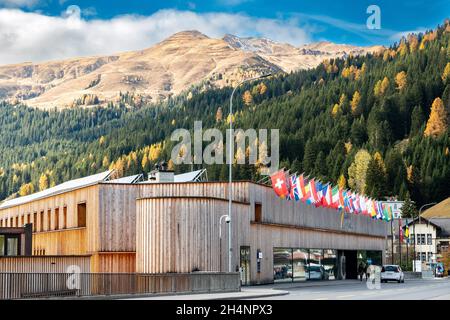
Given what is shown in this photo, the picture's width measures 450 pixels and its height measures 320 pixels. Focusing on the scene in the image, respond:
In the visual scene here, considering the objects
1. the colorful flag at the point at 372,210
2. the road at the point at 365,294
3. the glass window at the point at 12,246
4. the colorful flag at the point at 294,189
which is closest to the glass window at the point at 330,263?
the colorful flag at the point at 372,210

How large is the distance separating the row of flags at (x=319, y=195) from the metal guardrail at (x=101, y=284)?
16.7m

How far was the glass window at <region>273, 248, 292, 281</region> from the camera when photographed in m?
64.2

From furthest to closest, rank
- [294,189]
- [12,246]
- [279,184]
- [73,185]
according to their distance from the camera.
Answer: [73,185]
[12,246]
[294,189]
[279,184]

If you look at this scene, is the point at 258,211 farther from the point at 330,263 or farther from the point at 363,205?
the point at 363,205

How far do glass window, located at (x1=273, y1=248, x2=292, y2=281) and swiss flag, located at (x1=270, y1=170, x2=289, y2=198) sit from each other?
220 inches

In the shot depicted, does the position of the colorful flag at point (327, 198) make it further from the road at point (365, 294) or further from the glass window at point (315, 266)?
the road at point (365, 294)

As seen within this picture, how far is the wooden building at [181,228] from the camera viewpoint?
51.1m

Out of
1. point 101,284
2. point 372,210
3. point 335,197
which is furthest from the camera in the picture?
point 372,210

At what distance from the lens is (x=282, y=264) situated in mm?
65375

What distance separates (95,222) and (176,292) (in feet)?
55.5

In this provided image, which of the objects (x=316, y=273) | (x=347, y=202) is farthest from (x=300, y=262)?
(x=347, y=202)

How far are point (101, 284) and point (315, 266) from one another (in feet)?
123
